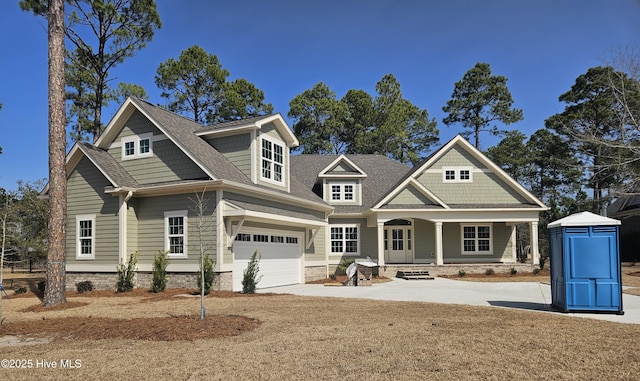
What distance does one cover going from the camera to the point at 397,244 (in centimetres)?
2767

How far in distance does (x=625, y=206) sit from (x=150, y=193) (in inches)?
1473

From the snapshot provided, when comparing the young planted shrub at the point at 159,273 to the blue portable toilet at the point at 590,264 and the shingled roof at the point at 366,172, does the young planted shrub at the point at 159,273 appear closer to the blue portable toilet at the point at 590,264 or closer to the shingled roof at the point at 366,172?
the blue portable toilet at the point at 590,264

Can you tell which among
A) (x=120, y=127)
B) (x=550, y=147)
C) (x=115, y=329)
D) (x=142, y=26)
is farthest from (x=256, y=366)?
(x=550, y=147)

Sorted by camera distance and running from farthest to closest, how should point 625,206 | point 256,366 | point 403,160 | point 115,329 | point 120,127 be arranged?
point 403,160 < point 625,206 < point 120,127 < point 115,329 < point 256,366

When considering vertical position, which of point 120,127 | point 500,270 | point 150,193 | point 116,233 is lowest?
point 500,270

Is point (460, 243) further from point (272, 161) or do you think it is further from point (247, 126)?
point (247, 126)

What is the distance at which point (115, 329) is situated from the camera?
8727 millimetres

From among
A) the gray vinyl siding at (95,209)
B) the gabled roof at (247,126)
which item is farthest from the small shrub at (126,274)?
the gabled roof at (247,126)

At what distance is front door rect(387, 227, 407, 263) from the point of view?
27.5 metres

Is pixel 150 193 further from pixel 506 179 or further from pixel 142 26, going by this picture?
pixel 506 179

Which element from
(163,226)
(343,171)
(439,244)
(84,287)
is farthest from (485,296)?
(84,287)

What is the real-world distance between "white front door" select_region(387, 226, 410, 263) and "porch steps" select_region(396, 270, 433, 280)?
2.86 m

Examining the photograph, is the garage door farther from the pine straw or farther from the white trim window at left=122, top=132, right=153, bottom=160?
the pine straw

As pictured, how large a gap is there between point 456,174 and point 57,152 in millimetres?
20095
